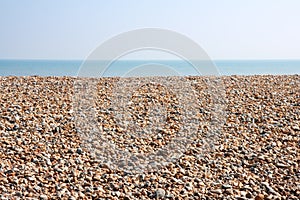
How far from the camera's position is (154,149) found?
7027mm

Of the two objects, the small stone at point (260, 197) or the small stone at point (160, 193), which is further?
the small stone at point (260, 197)

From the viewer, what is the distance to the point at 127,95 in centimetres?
947

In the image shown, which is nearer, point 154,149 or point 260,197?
point 260,197

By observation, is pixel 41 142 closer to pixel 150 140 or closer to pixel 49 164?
pixel 49 164

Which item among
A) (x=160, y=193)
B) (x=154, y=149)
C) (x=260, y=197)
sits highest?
(x=154, y=149)

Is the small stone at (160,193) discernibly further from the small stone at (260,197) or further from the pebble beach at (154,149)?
the small stone at (260,197)

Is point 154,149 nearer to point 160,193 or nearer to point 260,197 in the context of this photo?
point 160,193

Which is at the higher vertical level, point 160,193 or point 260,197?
point 260,197

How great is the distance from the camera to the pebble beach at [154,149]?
5.74 metres

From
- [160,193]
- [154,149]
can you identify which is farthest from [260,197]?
[154,149]

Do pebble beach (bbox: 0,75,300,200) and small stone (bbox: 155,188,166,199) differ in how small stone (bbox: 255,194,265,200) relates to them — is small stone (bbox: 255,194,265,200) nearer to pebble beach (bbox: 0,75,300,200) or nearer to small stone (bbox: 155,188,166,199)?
pebble beach (bbox: 0,75,300,200)

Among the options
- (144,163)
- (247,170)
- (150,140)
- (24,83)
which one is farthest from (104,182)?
(24,83)

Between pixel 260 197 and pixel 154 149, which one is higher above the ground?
pixel 154 149

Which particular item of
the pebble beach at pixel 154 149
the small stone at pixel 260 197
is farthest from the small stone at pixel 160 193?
the small stone at pixel 260 197
